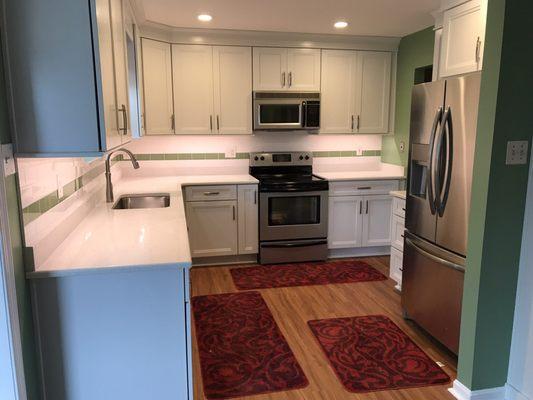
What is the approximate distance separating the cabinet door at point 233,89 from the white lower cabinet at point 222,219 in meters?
0.69

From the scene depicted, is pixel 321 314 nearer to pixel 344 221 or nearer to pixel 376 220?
pixel 344 221

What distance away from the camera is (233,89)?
14.1ft

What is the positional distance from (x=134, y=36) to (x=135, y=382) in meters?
2.26

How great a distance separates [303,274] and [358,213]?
940mm

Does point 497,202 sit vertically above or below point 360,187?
above

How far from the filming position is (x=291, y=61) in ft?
14.3

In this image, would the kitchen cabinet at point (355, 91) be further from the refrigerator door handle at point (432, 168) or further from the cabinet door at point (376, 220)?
the refrigerator door handle at point (432, 168)

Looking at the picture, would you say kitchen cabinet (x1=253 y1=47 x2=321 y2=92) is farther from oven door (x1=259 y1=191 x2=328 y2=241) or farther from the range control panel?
oven door (x1=259 y1=191 x2=328 y2=241)

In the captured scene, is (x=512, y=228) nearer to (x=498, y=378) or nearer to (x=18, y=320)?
(x=498, y=378)

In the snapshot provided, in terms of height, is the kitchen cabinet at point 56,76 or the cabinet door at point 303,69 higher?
the cabinet door at point 303,69

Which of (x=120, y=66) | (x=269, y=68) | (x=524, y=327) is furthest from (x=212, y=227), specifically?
(x=524, y=327)

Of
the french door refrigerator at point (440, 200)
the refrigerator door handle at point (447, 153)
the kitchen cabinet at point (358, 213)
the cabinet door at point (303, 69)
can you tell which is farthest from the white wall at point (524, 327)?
the cabinet door at point (303, 69)

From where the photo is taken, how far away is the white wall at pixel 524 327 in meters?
2.06

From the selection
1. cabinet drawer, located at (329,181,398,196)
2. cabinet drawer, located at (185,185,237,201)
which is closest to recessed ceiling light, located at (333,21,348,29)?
cabinet drawer, located at (329,181,398,196)
